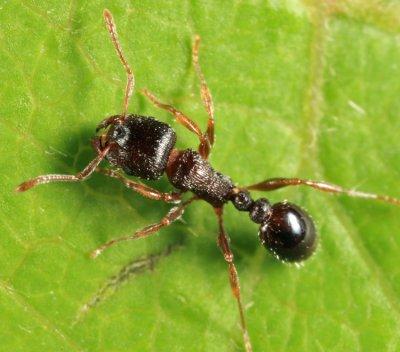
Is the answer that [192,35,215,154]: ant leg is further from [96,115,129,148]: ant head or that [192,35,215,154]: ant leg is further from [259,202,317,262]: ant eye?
[259,202,317,262]: ant eye

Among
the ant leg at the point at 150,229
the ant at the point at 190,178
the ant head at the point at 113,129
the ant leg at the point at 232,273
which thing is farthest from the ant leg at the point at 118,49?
the ant leg at the point at 232,273

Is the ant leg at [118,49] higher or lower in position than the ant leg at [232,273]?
higher

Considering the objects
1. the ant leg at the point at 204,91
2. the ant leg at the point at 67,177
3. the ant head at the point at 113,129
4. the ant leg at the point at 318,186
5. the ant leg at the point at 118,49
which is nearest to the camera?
the ant leg at the point at 67,177

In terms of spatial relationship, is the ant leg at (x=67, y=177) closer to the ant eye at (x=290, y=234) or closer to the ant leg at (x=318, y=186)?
the ant leg at (x=318, y=186)

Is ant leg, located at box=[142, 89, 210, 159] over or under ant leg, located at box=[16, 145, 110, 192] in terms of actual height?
over

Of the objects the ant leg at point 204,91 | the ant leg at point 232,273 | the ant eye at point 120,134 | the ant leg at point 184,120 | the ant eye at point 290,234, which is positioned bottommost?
the ant leg at point 232,273

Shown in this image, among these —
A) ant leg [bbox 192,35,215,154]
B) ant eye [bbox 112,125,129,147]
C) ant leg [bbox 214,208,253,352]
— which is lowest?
ant leg [bbox 214,208,253,352]

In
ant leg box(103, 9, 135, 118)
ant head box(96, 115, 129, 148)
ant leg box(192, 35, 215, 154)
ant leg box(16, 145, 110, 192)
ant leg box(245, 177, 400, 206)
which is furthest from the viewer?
ant leg box(245, 177, 400, 206)

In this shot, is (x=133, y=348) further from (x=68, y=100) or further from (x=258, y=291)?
(x=68, y=100)

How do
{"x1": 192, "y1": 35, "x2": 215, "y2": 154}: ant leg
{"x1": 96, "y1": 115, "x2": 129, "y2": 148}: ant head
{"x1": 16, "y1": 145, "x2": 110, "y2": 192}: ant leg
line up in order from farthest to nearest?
1. {"x1": 192, "y1": 35, "x2": 215, "y2": 154}: ant leg
2. {"x1": 96, "y1": 115, "x2": 129, "y2": 148}: ant head
3. {"x1": 16, "y1": 145, "x2": 110, "y2": 192}: ant leg

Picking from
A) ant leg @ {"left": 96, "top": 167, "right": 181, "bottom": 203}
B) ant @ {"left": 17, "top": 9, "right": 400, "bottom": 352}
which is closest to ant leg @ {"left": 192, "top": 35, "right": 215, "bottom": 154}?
ant @ {"left": 17, "top": 9, "right": 400, "bottom": 352}
